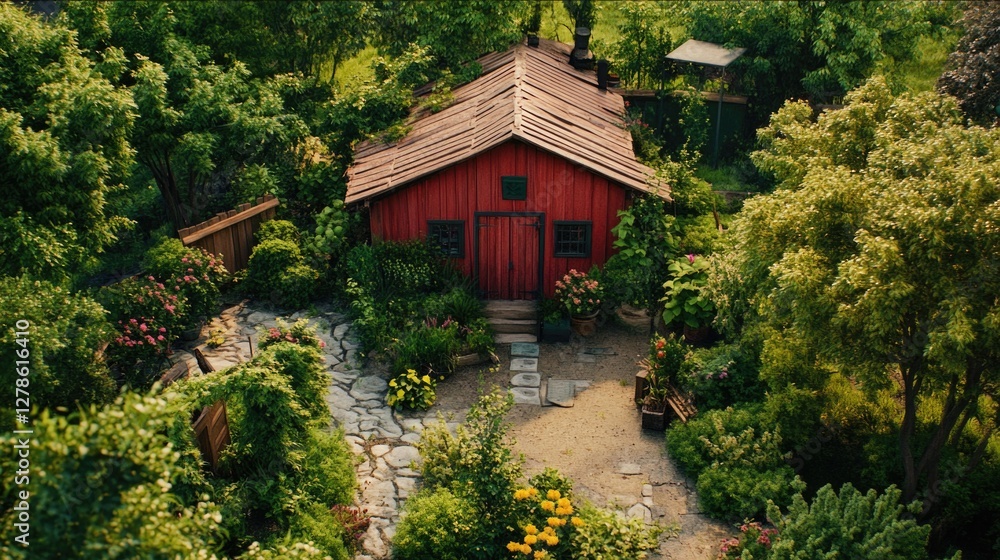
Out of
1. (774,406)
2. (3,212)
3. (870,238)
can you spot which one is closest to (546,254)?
(774,406)

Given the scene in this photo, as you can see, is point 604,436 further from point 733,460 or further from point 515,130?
point 515,130

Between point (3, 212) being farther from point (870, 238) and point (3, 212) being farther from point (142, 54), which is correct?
point (870, 238)

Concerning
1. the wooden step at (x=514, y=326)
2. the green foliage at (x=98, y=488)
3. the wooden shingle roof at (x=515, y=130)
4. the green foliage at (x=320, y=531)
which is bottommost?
the green foliage at (x=320, y=531)

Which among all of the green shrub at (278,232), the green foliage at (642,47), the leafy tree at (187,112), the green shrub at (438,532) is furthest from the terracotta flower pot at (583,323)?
the green foliage at (642,47)

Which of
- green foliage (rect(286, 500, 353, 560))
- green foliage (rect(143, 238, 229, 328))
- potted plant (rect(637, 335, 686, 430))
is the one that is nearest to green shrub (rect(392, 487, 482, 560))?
green foliage (rect(286, 500, 353, 560))

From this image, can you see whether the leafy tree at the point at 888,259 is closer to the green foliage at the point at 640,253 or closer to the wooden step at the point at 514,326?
the green foliage at the point at 640,253
